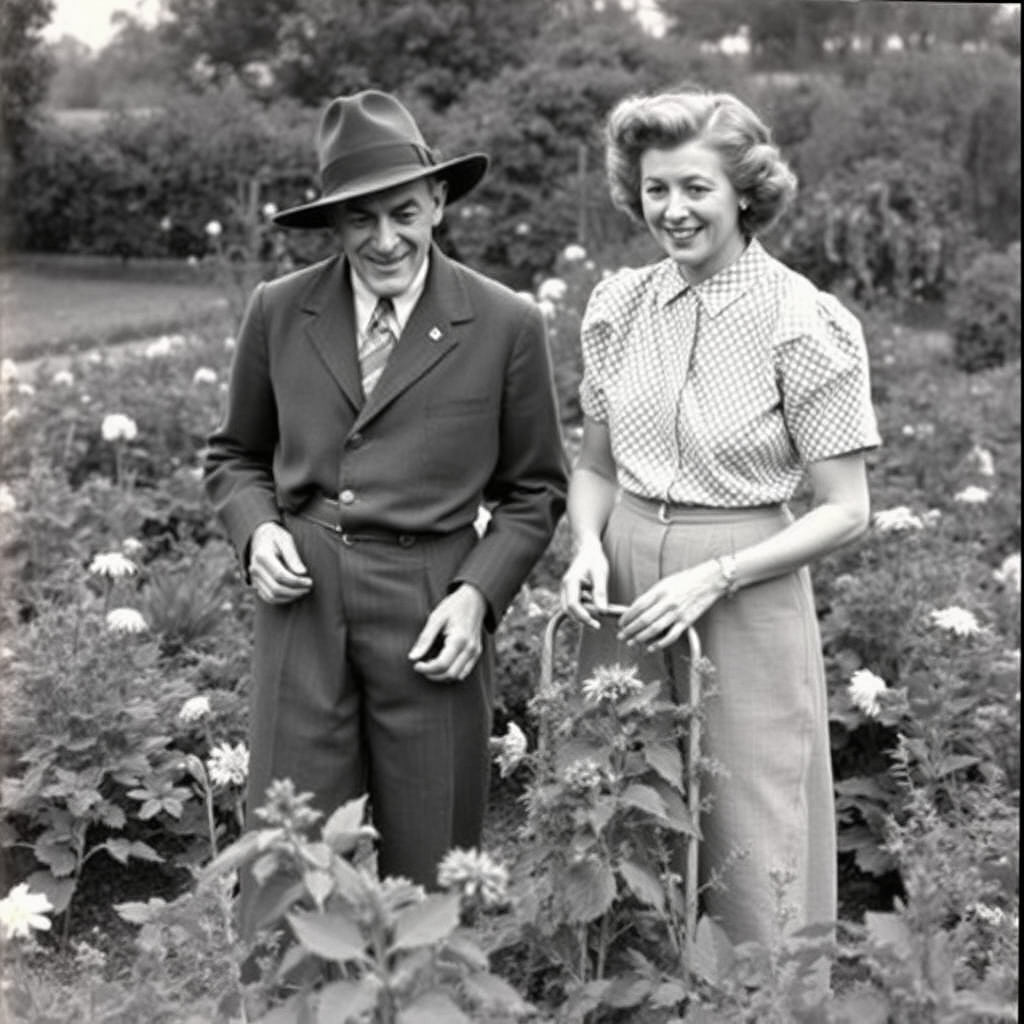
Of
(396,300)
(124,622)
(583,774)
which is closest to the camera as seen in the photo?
(583,774)

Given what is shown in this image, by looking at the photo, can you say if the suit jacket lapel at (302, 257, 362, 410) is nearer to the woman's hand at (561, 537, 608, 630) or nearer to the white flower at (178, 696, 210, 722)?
the woman's hand at (561, 537, 608, 630)

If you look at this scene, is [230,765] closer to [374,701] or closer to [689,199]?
[374,701]

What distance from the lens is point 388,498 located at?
262 cm

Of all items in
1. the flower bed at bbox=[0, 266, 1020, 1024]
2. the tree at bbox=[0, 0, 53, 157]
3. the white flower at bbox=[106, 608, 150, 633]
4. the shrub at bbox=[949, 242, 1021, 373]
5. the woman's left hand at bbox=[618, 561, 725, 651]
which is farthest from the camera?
the tree at bbox=[0, 0, 53, 157]

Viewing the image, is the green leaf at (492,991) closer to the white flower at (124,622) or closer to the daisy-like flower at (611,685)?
the daisy-like flower at (611,685)

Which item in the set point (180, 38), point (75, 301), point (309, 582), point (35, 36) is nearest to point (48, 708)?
point (309, 582)

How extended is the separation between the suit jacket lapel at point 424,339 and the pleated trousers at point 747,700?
0.43 meters

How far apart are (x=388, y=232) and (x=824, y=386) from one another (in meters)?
0.72

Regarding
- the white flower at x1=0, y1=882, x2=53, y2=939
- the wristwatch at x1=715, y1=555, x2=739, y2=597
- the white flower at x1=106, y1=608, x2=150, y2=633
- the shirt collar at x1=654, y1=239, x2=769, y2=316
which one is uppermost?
the shirt collar at x1=654, y1=239, x2=769, y2=316

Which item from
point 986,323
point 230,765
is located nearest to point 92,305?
point 986,323

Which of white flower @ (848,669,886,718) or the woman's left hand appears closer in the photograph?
the woman's left hand

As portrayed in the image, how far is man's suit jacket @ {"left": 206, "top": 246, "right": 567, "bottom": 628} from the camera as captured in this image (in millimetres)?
2629

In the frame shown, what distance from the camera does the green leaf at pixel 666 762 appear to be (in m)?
2.53

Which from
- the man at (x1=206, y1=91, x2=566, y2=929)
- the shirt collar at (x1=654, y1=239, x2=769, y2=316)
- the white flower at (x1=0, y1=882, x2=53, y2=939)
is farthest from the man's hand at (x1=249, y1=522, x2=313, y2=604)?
the shirt collar at (x1=654, y1=239, x2=769, y2=316)
